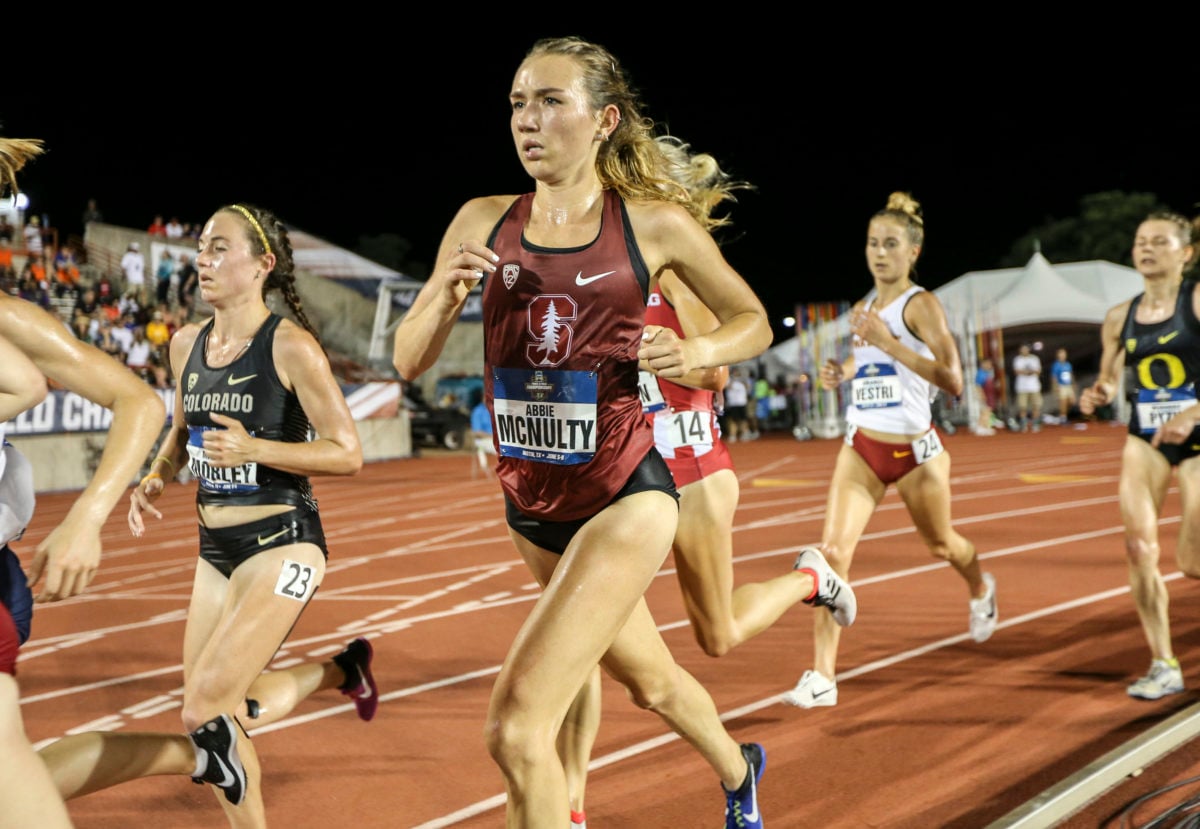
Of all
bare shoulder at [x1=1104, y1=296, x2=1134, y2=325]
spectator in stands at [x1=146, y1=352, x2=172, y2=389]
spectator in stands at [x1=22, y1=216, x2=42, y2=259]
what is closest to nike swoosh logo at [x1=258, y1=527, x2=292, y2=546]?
bare shoulder at [x1=1104, y1=296, x2=1134, y2=325]

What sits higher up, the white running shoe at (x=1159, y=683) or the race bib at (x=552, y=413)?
the race bib at (x=552, y=413)

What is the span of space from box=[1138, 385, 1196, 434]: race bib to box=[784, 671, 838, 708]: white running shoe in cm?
194

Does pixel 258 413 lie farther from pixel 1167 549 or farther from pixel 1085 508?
pixel 1085 508

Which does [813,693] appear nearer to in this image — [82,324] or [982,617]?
[982,617]

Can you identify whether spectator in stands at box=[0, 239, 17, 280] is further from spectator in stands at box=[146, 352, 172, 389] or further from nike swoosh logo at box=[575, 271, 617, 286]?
nike swoosh logo at box=[575, 271, 617, 286]

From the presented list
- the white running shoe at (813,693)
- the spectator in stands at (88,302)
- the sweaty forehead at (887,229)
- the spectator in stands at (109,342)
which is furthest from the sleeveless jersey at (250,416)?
the spectator in stands at (88,302)

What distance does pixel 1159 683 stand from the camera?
486cm

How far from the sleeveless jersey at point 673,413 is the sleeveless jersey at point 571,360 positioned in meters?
1.20

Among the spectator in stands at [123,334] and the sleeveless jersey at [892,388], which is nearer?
the sleeveless jersey at [892,388]

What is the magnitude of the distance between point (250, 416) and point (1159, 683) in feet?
13.6

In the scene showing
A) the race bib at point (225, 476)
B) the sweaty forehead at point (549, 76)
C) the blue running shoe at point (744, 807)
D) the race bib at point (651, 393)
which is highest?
the sweaty forehead at point (549, 76)

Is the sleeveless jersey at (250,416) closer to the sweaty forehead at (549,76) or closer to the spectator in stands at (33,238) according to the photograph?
the sweaty forehead at (549,76)

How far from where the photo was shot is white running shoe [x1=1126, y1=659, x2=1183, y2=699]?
484cm

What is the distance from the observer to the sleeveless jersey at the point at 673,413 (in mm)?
4211
